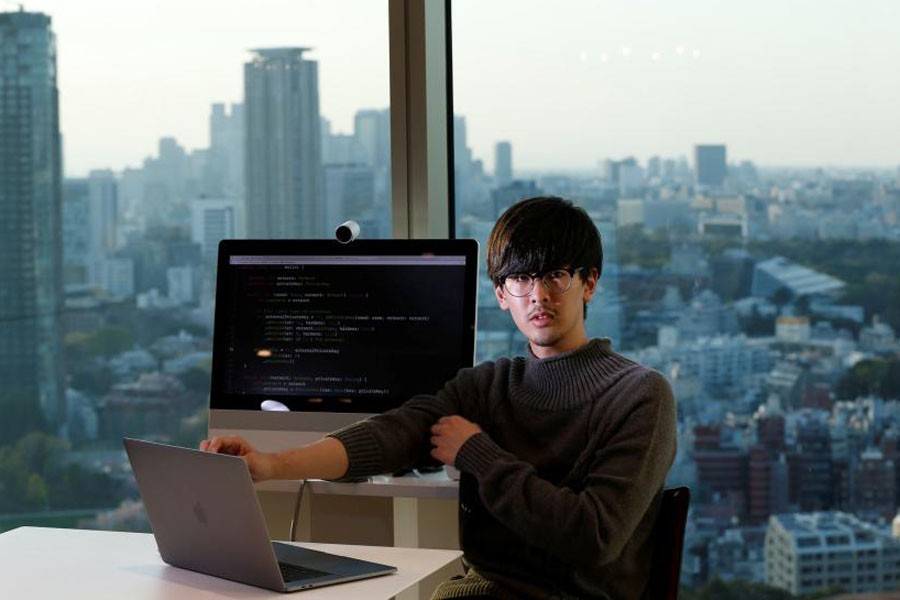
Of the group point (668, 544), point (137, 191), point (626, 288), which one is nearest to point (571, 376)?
point (668, 544)

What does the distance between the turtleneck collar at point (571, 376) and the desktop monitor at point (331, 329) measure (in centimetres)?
46

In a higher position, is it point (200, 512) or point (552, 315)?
point (552, 315)

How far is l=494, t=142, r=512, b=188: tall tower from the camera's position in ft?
11.7

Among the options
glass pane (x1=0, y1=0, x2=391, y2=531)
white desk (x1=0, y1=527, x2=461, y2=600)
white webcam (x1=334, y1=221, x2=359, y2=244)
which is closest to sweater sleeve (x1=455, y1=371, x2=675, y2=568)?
white desk (x1=0, y1=527, x2=461, y2=600)

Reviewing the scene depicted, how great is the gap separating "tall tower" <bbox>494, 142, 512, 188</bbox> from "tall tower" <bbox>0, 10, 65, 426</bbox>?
1465 millimetres

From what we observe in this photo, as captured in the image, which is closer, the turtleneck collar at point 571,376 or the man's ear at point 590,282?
the turtleneck collar at point 571,376

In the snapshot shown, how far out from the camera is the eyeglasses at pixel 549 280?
236 cm

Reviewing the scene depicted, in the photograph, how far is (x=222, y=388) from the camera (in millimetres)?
3037

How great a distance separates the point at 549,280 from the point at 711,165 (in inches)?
48.6

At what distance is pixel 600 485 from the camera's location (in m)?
2.15

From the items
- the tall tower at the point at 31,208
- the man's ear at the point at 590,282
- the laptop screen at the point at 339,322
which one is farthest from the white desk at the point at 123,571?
the tall tower at the point at 31,208

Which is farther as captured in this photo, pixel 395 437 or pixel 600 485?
pixel 395 437

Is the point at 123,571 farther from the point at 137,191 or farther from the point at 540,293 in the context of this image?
the point at 137,191

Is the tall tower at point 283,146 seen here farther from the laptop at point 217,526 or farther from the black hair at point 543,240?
the laptop at point 217,526
